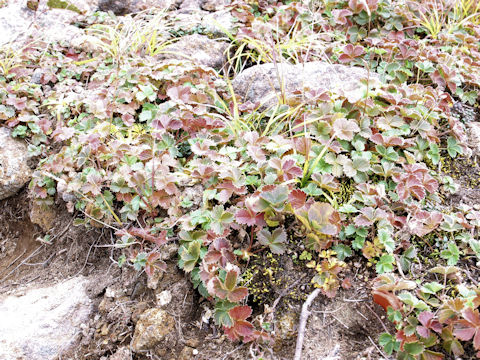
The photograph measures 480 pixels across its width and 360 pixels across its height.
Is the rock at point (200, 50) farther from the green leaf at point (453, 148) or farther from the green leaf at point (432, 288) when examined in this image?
the green leaf at point (432, 288)

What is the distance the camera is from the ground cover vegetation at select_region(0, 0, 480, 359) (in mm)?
1751

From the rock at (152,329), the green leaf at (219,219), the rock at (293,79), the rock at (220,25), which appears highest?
the rock at (220,25)

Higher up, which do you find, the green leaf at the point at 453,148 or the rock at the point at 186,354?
the green leaf at the point at 453,148

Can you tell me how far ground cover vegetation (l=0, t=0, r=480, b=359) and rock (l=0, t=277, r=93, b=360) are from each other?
36cm

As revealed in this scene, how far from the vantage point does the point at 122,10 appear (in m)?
4.03

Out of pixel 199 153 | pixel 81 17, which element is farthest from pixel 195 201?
pixel 81 17

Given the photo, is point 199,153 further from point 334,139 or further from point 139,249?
point 334,139

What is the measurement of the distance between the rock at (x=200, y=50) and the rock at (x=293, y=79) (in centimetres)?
45

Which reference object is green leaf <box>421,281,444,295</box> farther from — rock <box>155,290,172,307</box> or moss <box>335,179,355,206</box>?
rock <box>155,290,172,307</box>

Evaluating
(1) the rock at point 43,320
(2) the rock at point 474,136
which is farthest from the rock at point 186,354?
(2) the rock at point 474,136

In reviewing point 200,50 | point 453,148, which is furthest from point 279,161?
point 200,50

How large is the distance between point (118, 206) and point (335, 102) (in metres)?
1.45

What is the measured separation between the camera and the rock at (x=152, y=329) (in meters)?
1.82

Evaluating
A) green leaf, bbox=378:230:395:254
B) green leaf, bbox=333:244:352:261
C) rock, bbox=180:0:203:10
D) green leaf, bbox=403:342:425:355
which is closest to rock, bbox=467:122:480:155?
green leaf, bbox=378:230:395:254
